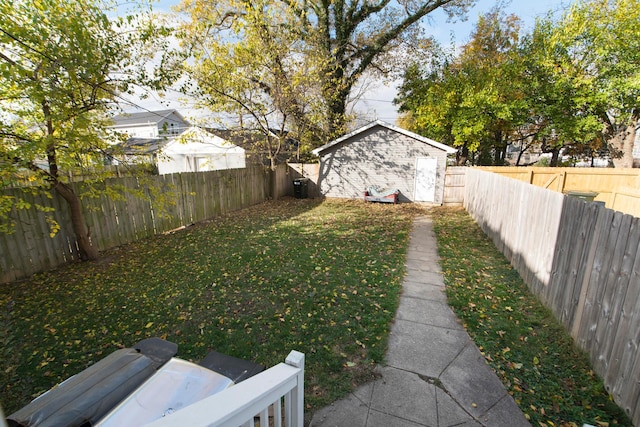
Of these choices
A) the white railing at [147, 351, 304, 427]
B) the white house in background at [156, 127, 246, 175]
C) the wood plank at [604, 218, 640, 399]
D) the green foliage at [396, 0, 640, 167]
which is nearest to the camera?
the white railing at [147, 351, 304, 427]

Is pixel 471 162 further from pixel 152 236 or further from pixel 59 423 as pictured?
pixel 59 423

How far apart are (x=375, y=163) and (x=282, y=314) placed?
11490 mm

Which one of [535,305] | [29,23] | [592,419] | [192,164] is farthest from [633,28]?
[192,164]

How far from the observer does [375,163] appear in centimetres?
1448

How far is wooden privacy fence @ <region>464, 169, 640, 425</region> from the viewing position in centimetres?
253

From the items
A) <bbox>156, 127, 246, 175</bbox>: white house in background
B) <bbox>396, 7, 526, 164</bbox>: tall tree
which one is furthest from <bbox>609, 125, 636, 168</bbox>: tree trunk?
<bbox>156, 127, 246, 175</bbox>: white house in background

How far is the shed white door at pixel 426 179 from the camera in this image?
13.6 metres

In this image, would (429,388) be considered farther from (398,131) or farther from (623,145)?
(623,145)

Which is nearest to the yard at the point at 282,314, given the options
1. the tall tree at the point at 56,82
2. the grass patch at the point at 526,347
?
the grass patch at the point at 526,347

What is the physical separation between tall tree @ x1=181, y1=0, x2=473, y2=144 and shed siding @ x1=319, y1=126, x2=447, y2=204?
1545 mm

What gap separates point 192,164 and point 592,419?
2037 cm

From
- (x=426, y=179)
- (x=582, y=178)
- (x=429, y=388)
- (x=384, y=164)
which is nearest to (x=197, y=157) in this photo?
(x=384, y=164)

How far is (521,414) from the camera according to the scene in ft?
8.54

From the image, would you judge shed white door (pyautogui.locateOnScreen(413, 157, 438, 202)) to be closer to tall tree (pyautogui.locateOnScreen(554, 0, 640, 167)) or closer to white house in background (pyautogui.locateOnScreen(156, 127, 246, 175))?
tall tree (pyautogui.locateOnScreen(554, 0, 640, 167))
